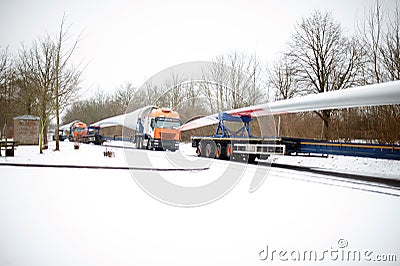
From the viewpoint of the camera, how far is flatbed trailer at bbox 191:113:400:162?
10.4 metres

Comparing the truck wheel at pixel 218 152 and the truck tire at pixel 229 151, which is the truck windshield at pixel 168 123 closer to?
the truck wheel at pixel 218 152

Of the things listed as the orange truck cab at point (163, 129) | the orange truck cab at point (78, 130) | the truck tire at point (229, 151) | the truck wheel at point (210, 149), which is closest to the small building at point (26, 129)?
the orange truck cab at point (163, 129)

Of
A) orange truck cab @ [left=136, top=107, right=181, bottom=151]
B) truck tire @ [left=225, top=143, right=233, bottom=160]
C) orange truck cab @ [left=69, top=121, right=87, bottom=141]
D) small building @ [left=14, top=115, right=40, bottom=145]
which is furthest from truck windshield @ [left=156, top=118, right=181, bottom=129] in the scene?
orange truck cab @ [left=69, top=121, right=87, bottom=141]

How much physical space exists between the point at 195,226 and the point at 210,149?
40.3ft

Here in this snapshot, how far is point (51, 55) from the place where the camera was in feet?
60.8

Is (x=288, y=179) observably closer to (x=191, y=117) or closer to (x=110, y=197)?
(x=110, y=197)

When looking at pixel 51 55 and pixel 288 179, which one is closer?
pixel 288 179

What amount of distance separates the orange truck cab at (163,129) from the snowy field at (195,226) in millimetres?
11938

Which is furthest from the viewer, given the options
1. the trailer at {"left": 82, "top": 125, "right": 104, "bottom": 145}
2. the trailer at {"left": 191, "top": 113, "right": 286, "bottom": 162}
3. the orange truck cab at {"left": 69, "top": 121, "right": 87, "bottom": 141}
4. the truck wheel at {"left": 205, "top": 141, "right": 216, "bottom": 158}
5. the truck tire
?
the orange truck cab at {"left": 69, "top": 121, "right": 87, "bottom": 141}

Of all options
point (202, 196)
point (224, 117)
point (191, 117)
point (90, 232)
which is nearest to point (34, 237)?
point (90, 232)

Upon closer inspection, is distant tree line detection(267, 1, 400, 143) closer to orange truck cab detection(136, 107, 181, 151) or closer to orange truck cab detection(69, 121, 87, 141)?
orange truck cab detection(136, 107, 181, 151)

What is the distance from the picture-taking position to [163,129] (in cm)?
2008

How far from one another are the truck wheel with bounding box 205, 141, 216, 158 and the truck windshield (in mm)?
3778

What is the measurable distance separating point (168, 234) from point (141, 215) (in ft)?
3.26
